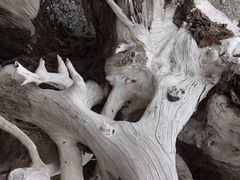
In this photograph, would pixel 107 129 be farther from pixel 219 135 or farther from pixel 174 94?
pixel 219 135

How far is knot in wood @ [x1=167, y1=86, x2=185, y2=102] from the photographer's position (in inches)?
39.6

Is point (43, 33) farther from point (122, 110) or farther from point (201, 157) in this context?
point (201, 157)

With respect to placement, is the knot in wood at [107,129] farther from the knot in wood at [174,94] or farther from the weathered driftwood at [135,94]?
the knot in wood at [174,94]

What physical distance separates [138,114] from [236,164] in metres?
0.28

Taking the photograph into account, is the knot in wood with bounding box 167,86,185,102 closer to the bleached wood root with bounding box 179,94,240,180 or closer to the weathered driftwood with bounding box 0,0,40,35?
the bleached wood root with bounding box 179,94,240,180

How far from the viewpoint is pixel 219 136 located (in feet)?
3.57

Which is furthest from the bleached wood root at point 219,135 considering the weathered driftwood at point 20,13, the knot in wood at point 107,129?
the weathered driftwood at point 20,13

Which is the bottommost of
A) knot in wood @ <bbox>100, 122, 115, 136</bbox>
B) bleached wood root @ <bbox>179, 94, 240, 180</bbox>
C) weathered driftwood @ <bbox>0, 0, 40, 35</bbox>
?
bleached wood root @ <bbox>179, 94, 240, 180</bbox>

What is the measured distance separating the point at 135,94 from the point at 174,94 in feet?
0.37

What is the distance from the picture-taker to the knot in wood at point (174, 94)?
101 centimetres

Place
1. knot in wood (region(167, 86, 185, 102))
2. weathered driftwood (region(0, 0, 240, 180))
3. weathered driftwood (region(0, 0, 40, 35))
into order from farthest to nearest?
weathered driftwood (region(0, 0, 40, 35)) → knot in wood (region(167, 86, 185, 102)) → weathered driftwood (region(0, 0, 240, 180))

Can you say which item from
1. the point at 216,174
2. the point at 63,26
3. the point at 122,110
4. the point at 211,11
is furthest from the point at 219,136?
the point at 63,26

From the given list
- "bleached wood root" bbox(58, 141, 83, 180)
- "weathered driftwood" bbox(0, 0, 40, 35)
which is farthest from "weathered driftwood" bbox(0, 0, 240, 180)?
"weathered driftwood" bbox(0, 0, 40, 35)

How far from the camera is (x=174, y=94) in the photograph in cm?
101
